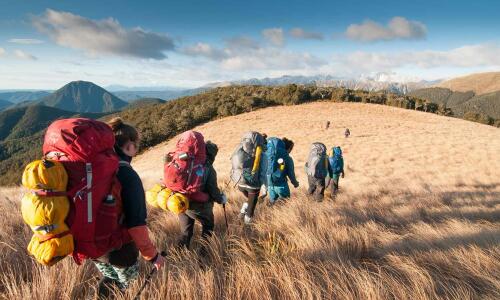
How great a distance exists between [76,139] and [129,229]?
0.72 m

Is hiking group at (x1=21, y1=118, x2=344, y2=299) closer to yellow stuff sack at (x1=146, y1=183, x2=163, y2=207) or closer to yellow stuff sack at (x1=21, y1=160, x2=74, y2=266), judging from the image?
yellow stuff sack at (x1=21, y1=160, x2=74, y2=266)

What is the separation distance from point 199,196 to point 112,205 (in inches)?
67.1

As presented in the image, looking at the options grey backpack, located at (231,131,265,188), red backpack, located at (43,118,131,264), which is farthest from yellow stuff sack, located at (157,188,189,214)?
grey backpack, located at (231,131,265,188)

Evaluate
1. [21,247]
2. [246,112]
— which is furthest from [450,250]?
[246,112]

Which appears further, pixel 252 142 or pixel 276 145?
Result: pixel 276 145

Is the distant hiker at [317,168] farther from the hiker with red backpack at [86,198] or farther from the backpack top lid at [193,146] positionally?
the hiker with red backpack at [86,198]

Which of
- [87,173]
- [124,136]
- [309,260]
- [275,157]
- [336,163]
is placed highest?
[124,136]

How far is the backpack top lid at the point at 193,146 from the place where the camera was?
3.52m

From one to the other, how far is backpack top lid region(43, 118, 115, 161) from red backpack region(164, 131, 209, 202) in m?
1.72

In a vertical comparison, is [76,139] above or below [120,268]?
above

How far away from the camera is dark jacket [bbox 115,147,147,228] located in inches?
80.9

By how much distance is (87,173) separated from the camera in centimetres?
178

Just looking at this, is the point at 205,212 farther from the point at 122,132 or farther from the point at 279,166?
the point at 279,166

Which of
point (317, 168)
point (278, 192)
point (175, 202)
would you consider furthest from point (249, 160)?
point (317, 168)
